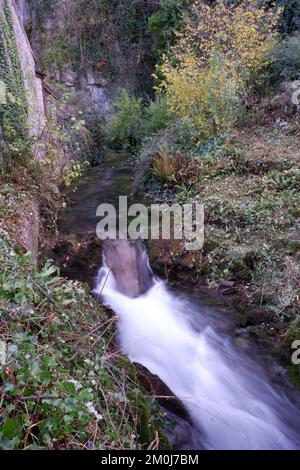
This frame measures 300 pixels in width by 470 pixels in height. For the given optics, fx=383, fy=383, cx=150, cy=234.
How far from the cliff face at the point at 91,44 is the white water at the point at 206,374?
52.9ft

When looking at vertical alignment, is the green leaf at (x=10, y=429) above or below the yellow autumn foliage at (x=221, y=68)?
below

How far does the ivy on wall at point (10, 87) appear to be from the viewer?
670cm

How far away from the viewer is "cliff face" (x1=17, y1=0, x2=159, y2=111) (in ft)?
64.4

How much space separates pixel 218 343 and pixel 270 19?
10.0 meters

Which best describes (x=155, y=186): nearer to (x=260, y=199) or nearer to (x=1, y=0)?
(x=260, y=199)

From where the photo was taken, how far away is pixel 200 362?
4.77 metres

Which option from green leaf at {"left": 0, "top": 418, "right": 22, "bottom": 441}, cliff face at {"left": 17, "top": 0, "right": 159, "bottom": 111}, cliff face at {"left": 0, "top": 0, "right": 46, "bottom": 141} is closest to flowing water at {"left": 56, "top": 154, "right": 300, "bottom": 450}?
green leaf at {"left": 0, "top": 418, "right": 22, "bottom": 441}

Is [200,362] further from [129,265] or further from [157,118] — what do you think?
[157,118]

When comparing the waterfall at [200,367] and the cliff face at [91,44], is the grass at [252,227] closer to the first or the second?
the waterfall at [200,367]

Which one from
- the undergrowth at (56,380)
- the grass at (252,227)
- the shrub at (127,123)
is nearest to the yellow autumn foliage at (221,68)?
the grass at (252,227)

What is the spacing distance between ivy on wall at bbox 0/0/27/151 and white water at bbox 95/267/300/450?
3.24 meters

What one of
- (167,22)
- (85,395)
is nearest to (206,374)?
(85,395)

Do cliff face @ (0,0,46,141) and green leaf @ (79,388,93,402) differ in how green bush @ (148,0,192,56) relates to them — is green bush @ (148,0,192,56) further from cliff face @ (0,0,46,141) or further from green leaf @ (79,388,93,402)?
green leaf @ (79,388,93,402)

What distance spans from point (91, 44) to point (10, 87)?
14922 mm
